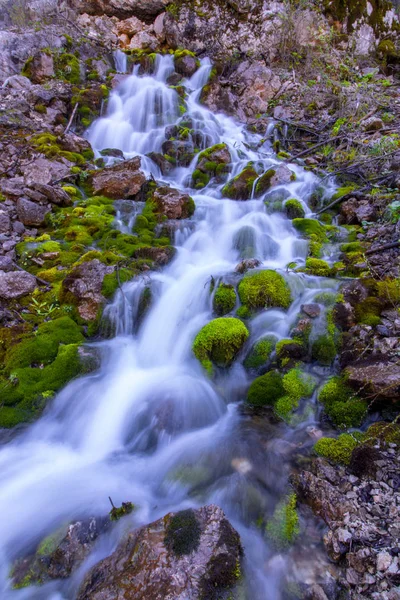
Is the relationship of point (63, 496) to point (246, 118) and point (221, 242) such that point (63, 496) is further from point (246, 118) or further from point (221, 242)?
point (246, 118)

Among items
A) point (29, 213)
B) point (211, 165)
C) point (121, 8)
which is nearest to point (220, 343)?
point (29, 213)

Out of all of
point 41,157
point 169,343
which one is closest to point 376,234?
point 169,343

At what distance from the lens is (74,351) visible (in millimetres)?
4840

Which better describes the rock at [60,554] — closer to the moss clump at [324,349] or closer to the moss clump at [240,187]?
the moss clump at [324,349]

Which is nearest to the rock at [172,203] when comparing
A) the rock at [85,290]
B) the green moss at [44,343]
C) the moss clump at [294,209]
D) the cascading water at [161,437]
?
the cascading water at [161,437]

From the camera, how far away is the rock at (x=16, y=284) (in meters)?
5.47

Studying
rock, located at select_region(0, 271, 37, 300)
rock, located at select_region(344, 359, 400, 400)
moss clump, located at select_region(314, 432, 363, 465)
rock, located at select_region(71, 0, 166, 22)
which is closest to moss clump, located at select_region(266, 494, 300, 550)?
moss clump, located at select_region(314, 432, 363, 465)

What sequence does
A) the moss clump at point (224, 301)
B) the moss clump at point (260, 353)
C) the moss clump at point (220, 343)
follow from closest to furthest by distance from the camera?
1. the moss clump at point (260, 353)
2. the moss clump at point (220, 343)
3. the moss clump at point (224, 301)

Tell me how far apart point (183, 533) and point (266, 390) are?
6.85ft

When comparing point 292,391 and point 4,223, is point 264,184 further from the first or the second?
point 292,391

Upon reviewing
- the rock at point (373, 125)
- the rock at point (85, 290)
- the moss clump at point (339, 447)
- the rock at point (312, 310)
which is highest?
the rock at point (373, 125)

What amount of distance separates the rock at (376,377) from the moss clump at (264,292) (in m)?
1.70

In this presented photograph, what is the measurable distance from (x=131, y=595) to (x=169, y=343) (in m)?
3.49

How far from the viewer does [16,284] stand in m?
5.62
